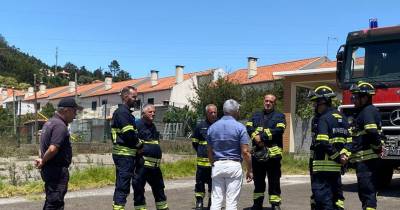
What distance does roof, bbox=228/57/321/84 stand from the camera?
49.2 m

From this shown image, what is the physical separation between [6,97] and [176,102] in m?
51.9

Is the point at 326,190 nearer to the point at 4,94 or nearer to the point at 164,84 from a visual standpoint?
the point at 164,84

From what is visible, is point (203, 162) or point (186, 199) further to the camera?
point (186, 199)

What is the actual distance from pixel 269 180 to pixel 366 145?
1862mm

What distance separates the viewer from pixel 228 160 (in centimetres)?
727

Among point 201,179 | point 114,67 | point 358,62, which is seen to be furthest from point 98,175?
point 114,67

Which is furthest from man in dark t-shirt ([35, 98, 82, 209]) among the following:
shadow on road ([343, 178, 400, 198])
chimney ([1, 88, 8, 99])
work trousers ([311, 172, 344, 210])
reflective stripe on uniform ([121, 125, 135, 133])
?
chimney ([1, 88, 8, 99])

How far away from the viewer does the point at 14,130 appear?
35625mm

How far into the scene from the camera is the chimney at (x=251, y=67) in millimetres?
53250

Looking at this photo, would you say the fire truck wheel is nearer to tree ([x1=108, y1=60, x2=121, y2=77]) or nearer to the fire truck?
the fire truck

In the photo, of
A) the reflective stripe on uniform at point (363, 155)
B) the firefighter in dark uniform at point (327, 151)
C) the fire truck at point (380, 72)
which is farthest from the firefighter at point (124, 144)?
the fire truck at point (380, 72)

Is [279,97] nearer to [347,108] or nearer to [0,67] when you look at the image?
[347,108]

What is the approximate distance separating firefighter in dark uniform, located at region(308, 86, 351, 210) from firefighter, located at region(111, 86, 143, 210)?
2.59 metres

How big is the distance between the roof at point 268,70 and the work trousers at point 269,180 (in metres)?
38.1
